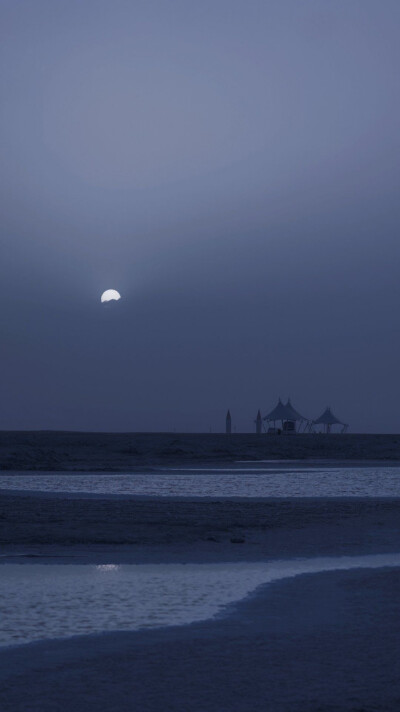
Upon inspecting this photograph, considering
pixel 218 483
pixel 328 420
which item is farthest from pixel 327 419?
pixel 218 483

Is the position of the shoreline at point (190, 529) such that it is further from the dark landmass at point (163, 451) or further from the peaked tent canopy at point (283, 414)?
the peaked tent canopy at point (283, 414)

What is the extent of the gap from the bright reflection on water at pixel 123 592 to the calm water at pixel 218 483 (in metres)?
16.2

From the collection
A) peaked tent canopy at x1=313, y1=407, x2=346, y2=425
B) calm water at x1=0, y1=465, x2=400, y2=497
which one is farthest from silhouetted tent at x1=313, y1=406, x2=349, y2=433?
calm water at x1=0, y1=465, x2=400, y2=497

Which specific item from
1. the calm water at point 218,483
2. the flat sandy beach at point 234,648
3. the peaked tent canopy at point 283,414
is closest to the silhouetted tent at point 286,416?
the peaked tent canopy at point 283,414

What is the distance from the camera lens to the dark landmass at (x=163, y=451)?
2314 inches

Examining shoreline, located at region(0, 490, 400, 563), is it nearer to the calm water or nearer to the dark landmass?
the calm water

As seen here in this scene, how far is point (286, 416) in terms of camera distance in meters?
114

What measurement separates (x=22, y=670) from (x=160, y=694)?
1513mm

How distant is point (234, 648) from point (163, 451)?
6708 centimetres

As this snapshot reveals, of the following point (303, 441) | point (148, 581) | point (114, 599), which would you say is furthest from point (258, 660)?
point (303, 441)

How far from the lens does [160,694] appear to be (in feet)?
27.5

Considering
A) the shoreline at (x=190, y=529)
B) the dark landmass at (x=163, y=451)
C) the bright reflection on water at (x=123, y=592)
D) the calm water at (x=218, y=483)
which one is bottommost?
the bright reflection on water at (x=123, y=592)

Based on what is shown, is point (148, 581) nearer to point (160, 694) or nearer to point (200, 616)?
point (200, 616)

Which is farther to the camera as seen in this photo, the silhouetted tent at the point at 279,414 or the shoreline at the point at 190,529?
the silhouetted tent at the point at 279,414
